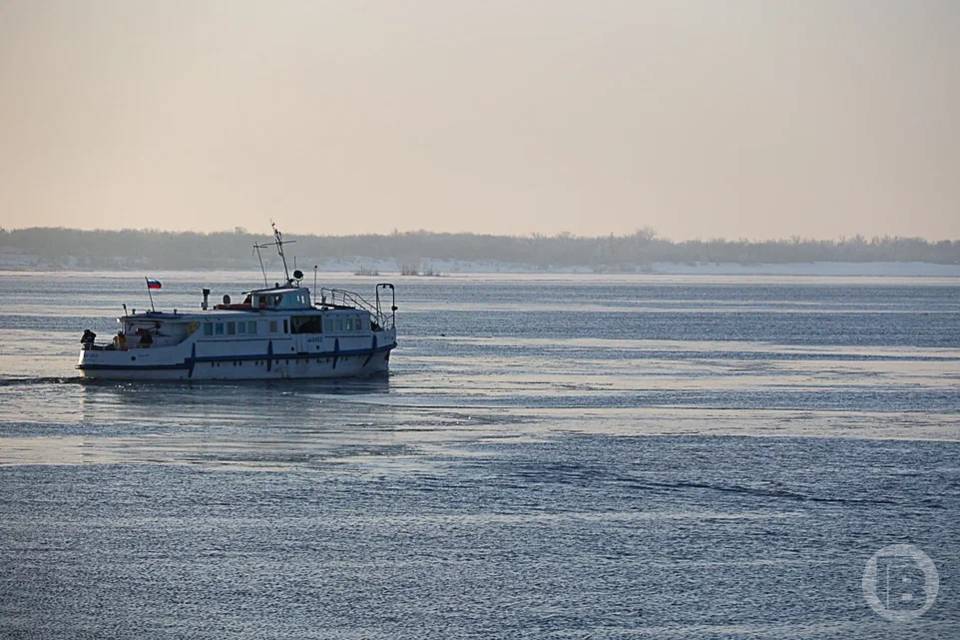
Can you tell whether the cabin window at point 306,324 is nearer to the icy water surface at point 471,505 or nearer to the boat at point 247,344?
the boat at point 247,344

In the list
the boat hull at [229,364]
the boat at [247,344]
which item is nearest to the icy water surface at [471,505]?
the boat hull at [229,364]

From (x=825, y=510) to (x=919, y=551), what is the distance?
4999 mm

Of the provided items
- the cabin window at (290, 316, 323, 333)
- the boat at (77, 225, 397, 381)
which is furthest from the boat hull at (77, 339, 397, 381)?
the cabin window at (290, 316, 323, 333)

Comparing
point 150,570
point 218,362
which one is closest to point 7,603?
point 150,570

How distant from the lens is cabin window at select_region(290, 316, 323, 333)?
7612 centimetres

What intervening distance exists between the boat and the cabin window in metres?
0.05

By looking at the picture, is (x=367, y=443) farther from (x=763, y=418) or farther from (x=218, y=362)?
(x=218, y=362)

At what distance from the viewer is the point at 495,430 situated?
179 feet

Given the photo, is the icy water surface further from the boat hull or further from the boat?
the boat

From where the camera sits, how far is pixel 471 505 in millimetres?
38750

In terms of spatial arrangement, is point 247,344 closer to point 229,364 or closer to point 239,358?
point 239,358

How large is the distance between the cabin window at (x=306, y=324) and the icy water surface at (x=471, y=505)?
3.69 meters

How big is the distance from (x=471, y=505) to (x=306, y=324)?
3893 centimetres

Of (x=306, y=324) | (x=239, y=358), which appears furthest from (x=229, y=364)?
(x=306, y=324)
